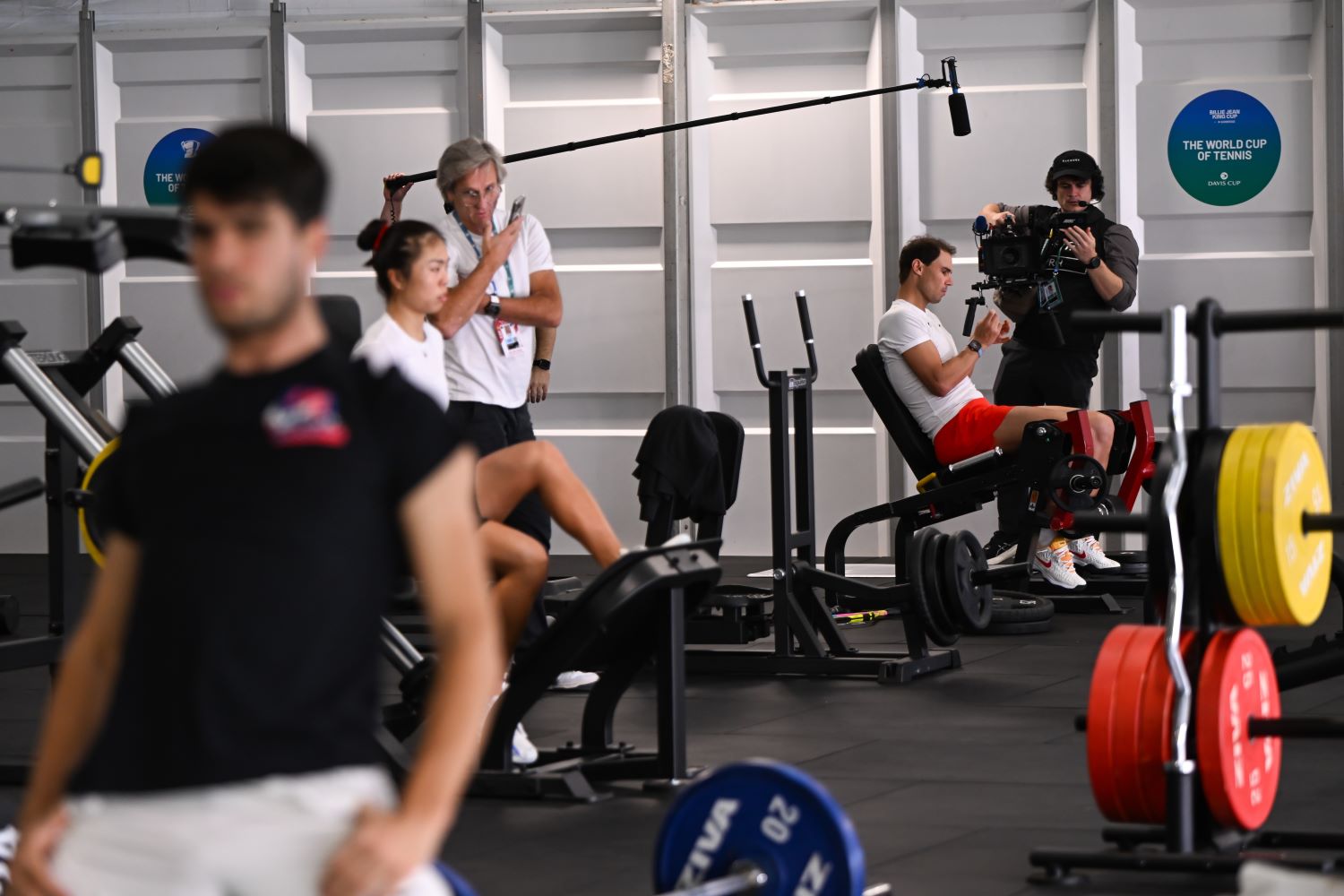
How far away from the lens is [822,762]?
12.7 ft

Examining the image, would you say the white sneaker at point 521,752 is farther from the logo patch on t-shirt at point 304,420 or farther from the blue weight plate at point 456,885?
the logo patch on t-shirt at point 304,420

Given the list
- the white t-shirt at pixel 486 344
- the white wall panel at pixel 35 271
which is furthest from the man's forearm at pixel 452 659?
the white wall panel at pixel 35 271

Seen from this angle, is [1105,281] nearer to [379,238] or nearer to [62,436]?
[379,238]

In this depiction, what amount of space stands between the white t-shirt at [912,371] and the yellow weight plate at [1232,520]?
10.7 ft

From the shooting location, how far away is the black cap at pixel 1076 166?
6730 millimetres

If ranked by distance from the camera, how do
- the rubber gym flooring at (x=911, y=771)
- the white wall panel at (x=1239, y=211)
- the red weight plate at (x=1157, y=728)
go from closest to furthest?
the red weight plate at (x=1157, y=728)
the rubber gym flooring at (x=911, y=771)
the white wall panel at (x=1239, y=211)

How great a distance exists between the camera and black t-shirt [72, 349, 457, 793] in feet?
4.45

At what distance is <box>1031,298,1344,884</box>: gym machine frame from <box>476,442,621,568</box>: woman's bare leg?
4.05 feet

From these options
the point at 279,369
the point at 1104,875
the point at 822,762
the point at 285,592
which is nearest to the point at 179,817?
the point at 285,592

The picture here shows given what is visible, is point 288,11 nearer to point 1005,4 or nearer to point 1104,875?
point 1005,4

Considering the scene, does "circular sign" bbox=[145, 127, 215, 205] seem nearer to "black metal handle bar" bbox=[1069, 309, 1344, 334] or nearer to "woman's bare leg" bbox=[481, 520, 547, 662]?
"woman's bare leg" bbox=[481, 520, 547, 662]

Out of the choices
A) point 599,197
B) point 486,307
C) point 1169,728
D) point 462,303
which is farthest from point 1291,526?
point 599,197

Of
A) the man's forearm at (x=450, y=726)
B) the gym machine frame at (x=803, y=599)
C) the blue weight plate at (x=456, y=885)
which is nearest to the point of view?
the man's forearm at (x=450, y=726)

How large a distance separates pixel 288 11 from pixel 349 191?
2.80 feet
